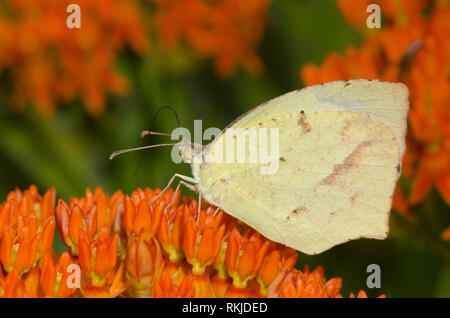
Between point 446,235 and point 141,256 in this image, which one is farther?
point 446,235

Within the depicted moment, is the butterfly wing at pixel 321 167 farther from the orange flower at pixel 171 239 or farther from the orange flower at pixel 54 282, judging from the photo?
the orange flower at pixel 54 282

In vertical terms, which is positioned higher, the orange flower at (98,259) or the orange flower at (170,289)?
the orange flower at (98,259)

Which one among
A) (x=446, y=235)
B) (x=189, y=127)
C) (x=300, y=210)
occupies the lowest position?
(x=446, y=235)

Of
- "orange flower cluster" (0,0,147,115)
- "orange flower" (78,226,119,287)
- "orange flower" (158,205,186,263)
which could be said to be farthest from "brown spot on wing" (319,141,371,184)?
"orange flower cluster" (0,0,147,115)

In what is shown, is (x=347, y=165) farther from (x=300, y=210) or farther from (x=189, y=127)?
(x=189, y=127)

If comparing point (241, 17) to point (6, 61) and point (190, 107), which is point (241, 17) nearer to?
point (190, 107)

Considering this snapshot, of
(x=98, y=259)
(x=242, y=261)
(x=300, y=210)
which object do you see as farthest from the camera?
(x=300, y=210)

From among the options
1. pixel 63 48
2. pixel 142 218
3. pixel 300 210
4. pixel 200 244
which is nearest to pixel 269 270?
pixel 200 244

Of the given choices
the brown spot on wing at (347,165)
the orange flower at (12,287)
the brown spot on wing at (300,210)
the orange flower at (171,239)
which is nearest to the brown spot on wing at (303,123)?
→ the brown spot on wing at (347,165)
